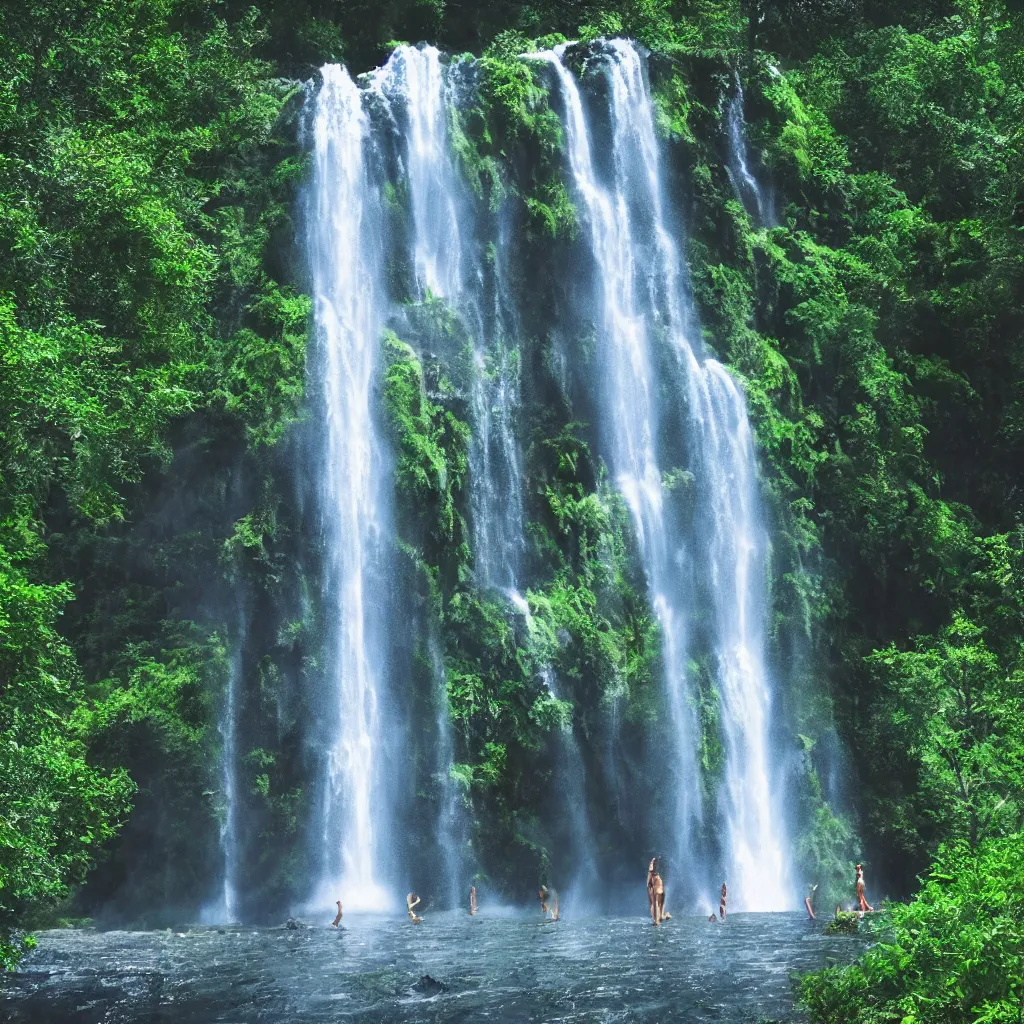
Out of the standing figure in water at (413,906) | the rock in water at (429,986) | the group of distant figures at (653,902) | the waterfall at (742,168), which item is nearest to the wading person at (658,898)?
the group of distant figures at (653,902)

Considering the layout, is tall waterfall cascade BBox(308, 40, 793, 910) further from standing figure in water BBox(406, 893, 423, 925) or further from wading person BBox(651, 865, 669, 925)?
wading person BBox(651, 865, 669, 925)

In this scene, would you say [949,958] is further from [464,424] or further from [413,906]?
[464,424]

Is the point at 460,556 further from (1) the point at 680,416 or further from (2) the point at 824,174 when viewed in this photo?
(2) the point at 824,174

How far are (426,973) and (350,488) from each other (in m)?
14.1

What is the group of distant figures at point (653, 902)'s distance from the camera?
24922 mm

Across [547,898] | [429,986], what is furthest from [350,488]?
[429,986]

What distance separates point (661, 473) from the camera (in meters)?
32.2

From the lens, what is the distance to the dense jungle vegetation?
2117 centimetres

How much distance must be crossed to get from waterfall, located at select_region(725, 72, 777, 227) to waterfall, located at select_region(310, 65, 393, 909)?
9766 millimetres

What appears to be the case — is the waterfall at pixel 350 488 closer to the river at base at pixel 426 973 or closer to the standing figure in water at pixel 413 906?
the standing figure in water at pixel 413 906

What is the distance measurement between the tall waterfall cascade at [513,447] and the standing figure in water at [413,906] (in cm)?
77

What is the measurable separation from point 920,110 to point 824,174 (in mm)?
3766

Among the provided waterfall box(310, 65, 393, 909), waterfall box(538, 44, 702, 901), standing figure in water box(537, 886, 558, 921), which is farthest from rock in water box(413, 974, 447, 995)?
waterfall box(538, 44, 702, 901)

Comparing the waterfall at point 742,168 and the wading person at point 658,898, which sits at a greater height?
the waterfall at point 742,168
